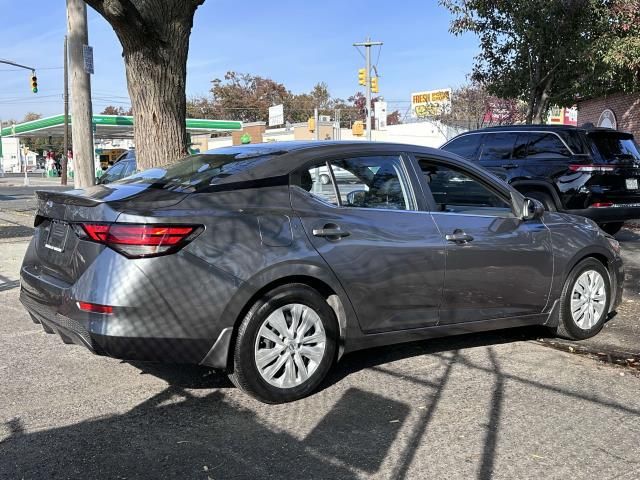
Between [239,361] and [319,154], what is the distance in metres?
1.49

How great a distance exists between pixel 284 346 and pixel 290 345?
0.04 metres

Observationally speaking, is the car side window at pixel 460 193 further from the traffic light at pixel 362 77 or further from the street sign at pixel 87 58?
the traffic light at pixel 362 77

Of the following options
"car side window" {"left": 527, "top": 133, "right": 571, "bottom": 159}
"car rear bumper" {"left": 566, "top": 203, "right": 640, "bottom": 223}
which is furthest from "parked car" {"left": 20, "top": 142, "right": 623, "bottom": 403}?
"car side window" {"left": 527, "top": 133, "right": 571, "bottom": 159}

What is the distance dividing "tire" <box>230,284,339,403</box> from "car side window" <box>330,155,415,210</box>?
0.79 metres

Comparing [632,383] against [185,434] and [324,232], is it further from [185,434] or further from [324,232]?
[185,434]

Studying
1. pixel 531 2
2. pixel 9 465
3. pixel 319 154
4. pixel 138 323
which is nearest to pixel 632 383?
pixel 319 154

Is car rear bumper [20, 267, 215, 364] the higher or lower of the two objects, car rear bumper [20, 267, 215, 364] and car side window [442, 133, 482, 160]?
the lower

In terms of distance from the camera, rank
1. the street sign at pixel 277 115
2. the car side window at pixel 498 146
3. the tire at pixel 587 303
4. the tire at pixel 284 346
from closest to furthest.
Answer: the tire at pixel 284 346 < the tire at pixel 587 303 < the car side window at pixel 498 146 < the street sign at pixel 277 115

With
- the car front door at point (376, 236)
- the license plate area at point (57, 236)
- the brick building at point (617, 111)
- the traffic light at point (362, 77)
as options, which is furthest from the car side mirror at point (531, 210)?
the traffic light at point (362, 77)

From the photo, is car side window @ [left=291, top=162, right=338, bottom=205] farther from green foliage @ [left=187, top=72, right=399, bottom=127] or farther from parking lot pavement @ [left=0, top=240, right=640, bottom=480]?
green foliage @ [left=187, top=72, right=399, bottom=127]

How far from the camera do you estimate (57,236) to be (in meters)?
4.02

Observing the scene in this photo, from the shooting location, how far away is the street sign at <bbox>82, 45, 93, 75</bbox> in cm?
975

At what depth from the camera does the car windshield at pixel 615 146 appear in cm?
927

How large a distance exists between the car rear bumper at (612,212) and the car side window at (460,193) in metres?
4.46
